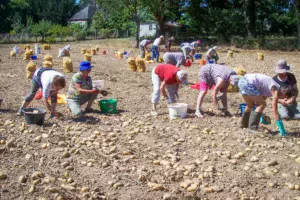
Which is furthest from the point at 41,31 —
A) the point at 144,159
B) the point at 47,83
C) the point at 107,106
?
the point at 144,159

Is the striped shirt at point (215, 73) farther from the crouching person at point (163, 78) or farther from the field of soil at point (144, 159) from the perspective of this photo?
the field of soil at point (144, 159)

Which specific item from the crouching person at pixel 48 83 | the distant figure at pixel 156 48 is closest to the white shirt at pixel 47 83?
the crouching person at pixel 48 83

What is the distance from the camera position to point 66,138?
19.8ft

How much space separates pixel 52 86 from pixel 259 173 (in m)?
3.69

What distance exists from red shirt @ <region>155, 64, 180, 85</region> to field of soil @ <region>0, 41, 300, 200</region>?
70 centimetres

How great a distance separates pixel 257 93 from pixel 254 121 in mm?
533

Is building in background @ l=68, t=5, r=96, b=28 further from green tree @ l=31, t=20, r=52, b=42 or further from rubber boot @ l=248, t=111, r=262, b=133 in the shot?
rubber boot @ l=248, t=111, r=262, b=133

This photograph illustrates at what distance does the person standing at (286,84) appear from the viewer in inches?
255

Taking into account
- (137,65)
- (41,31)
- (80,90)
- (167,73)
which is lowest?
(80,90)

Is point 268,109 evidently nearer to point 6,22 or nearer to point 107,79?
point 107,79

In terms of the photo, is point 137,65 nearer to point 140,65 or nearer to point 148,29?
point 140,65

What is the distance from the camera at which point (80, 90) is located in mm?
7230

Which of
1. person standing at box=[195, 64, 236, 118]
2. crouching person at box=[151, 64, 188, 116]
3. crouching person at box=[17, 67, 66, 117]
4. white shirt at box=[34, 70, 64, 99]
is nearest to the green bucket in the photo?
crouching person at box=[151, 64, 188, 116]

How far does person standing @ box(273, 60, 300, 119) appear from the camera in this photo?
648 centimetres
